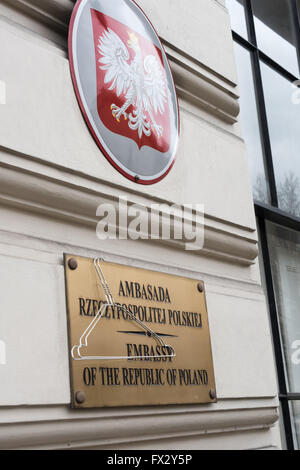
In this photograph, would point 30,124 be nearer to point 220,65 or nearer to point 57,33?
point 57,33

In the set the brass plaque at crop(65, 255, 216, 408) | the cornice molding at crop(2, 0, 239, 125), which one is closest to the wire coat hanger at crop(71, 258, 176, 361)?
the brass plaque at crop(65, 255, 216, 408)

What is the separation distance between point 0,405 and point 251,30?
3.90 m

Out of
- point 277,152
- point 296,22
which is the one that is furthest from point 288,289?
point 296,22

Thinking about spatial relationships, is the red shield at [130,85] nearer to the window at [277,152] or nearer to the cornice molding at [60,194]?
the cornice molding at [60,194]

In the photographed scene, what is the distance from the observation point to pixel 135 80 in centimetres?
293

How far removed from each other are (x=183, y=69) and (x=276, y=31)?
236cm

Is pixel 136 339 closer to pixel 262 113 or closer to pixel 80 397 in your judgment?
pixel 80 397

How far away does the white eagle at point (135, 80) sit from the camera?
2.79 m

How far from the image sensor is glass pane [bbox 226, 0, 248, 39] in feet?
15.7

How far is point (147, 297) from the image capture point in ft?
8.63

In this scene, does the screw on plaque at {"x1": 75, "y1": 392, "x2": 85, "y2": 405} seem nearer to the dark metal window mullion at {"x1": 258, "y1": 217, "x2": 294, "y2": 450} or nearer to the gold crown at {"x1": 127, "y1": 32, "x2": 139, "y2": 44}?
the gold crown at {"x1": 127, "y1": 32, "x2": 139, "y2": 44}

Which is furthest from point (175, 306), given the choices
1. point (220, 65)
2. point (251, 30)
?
point (251, 30)

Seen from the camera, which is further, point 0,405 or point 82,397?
point 82,397

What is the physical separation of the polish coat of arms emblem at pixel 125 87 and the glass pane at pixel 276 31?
2.27 metres
